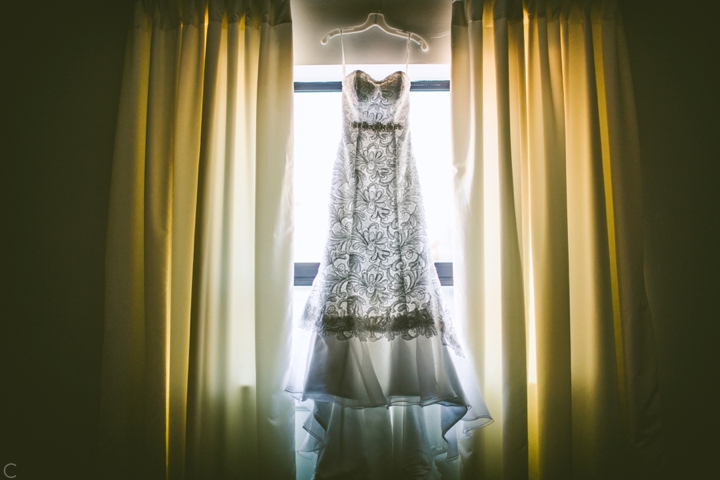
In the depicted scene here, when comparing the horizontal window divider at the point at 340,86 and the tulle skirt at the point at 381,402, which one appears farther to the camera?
the horizontal window divider at the point at 340,86

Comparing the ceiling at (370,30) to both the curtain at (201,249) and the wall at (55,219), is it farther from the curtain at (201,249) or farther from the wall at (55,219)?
the wall at (55,219)

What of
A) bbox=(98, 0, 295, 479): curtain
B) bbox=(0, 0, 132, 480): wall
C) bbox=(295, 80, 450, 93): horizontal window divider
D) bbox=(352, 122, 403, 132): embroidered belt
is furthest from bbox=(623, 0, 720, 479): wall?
bbox=(0, 0, 132, 480): wall

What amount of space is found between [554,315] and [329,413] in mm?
1003

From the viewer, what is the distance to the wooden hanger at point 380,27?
5.13 feet

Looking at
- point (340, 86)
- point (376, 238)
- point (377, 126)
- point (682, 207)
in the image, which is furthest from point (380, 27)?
point (682, 207)

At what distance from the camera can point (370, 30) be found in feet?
5.37

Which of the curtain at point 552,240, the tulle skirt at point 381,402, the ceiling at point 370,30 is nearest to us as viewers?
the tulle skirt at point 381,402

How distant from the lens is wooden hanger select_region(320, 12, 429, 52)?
1.56 m

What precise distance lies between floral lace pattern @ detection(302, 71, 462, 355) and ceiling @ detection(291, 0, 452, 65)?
11.1 inches

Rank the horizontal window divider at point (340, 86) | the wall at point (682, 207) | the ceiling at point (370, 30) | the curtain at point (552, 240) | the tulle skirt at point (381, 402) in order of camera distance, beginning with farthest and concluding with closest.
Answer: the horizontal window divider at point (340, 86), the ceiling at point (370, 30), the wall at point (682, 207), the curtain at point (552, 240), the tulle skirt at point (381, 402)

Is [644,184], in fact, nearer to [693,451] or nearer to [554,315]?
[554,315]

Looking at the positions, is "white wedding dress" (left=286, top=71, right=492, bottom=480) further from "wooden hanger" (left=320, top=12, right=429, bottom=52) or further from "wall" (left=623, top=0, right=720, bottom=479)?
"wall" (left=623, top=0, right=720, bottom=479)

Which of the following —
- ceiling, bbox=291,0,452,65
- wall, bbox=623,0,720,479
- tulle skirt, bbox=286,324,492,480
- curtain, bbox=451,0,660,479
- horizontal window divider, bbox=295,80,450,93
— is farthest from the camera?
horizontal window divider, bbox=295,80,450,93

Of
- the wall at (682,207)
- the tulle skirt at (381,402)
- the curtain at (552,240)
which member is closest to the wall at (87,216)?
the wall at (682,207)
